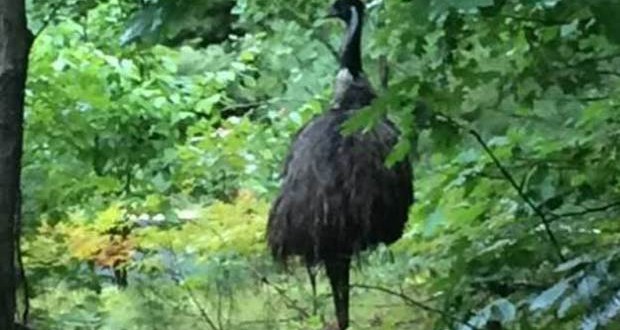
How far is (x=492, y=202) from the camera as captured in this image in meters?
2.30

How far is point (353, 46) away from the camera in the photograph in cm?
270

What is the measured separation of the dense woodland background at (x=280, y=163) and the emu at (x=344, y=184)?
0.26ft

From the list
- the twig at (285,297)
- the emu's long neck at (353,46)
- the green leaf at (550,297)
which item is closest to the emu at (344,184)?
the emu's long neck at (353,46)

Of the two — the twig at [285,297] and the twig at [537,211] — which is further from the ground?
the twig at [537,211]

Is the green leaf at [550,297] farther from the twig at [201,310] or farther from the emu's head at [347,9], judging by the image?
the twig at [201,310]

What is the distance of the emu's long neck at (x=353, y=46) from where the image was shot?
2693mm

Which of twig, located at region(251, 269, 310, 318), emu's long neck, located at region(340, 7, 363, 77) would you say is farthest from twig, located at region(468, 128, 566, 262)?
twig, located at region(251, 269, 310, 318)

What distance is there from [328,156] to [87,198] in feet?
3.97

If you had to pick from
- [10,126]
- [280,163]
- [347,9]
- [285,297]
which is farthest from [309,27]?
[10,126]

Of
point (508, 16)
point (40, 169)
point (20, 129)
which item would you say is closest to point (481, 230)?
point (508, 16)

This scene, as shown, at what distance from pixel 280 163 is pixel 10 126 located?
2136mm

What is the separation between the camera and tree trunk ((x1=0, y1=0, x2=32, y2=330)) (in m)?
1.90

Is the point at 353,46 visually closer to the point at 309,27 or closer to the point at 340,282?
the point at 340,282

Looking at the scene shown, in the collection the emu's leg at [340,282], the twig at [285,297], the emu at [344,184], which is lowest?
the twig at [285,297]
